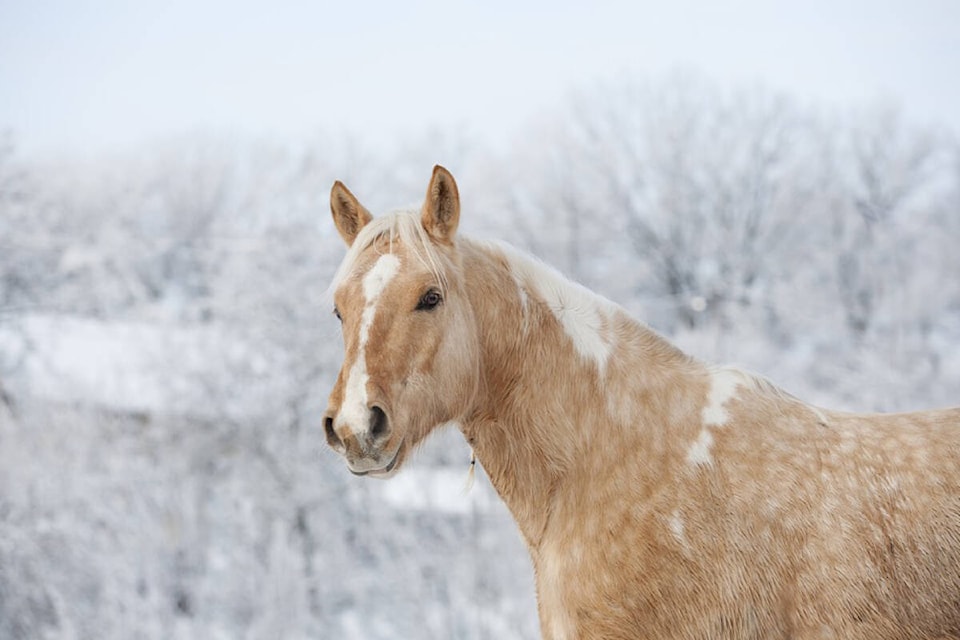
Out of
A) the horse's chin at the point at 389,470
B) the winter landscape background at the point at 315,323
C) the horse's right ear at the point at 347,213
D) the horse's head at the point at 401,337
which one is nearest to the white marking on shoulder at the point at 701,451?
the horse's head at the point at 401,337

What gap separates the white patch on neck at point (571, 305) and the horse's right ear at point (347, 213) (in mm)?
593

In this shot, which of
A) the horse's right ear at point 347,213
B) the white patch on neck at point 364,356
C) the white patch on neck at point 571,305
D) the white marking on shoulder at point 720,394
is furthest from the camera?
the horse's right ear at point 347,213

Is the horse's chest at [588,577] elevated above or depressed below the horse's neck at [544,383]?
below

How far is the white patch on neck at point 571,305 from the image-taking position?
11.2 feet

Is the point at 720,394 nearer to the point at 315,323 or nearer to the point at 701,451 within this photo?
the point at 701,451

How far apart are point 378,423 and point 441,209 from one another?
90 cm

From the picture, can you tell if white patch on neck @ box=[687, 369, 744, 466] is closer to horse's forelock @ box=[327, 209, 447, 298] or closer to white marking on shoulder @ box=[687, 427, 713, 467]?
white marking on shoulder @ box=[687, 427, 713, 467]

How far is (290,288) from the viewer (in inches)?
Result: 845

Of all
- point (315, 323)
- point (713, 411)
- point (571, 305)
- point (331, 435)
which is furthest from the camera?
point (315, 323)

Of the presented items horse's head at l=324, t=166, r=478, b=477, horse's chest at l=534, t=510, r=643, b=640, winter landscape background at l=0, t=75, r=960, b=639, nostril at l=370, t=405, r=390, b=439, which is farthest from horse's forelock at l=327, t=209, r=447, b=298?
winter landscape background at l=0, t=75, r=960, b=639

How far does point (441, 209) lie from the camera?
335 centimetres

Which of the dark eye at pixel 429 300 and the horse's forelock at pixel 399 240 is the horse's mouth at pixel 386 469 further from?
the horse's forelock at pixel 399 240

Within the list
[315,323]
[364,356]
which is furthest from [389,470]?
[315,323]

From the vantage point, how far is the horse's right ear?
11.8 ft
